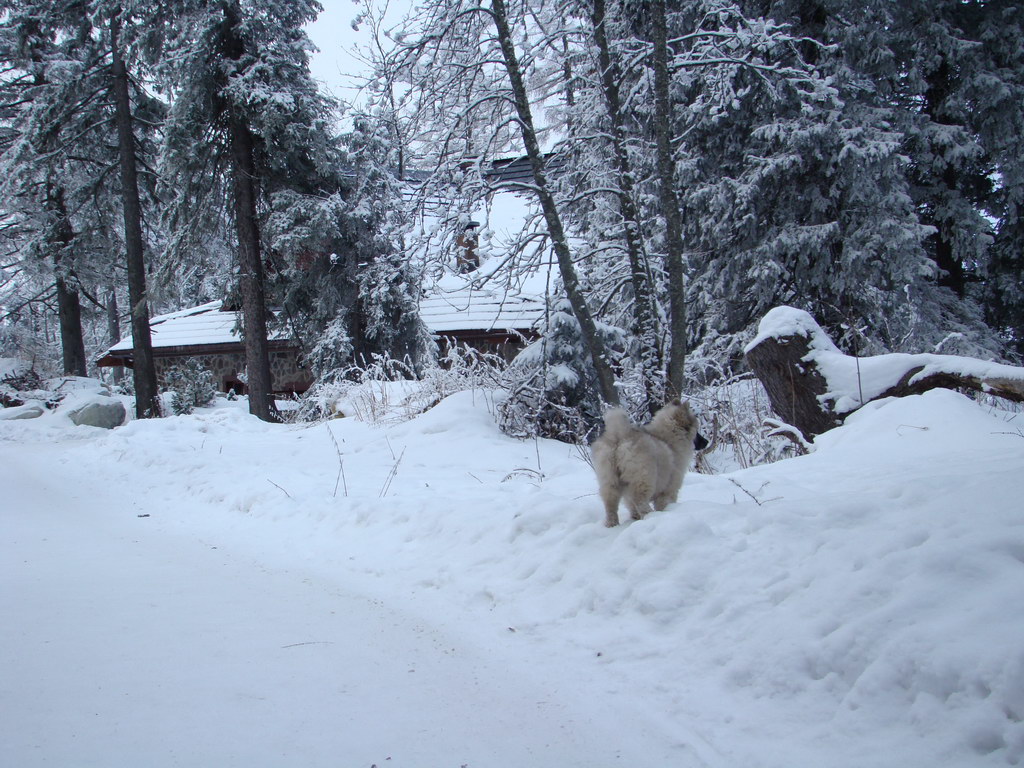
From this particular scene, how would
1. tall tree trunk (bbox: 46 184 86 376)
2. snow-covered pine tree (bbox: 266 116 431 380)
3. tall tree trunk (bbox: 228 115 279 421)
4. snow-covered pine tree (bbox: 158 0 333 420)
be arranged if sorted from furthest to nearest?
tall tree trunk (bbox: 46 184 86 376) → snow-covered pine tree (bbox: 266 116 431 380) → tall tree trunk (bbox: 228 115 279 421) → snow-covered pine tree (bbox: 158 0 333 420)

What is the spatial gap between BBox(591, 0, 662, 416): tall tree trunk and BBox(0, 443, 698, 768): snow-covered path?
6.22 metres

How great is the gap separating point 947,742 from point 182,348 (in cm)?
2560

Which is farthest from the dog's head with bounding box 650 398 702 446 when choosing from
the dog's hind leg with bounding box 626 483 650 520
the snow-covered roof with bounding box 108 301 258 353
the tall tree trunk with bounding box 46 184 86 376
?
the tall tree trunk with bounding box 46 184 86 376

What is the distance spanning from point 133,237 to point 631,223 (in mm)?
16361

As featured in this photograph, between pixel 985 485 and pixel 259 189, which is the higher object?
pixel 259 189

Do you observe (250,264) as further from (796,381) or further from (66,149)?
(796,381)

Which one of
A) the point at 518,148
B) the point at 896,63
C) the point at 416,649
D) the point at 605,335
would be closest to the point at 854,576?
the point at 416,649

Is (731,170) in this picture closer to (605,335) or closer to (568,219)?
(568,219)

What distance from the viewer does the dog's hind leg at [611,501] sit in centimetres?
416

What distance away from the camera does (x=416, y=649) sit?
3.34 meters

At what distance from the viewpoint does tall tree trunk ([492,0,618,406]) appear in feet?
26.5

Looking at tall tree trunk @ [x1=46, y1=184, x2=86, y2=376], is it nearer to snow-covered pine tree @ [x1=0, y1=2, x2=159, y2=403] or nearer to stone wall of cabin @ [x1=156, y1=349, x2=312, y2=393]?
snow-covered pine tree @ [x1=0, y1=2, x2=159, y2=403]

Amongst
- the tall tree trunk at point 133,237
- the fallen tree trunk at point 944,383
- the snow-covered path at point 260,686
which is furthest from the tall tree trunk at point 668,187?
the tall tree trunk at point 133,237

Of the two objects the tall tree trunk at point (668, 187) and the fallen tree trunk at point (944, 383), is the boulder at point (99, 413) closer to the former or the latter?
the tall tree trunk at point (668, 187)
